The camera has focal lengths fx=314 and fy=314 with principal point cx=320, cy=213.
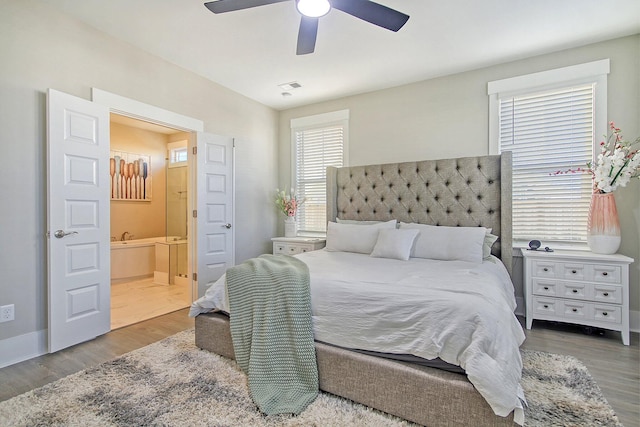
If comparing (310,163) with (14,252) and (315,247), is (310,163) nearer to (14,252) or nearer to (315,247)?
(315,247)

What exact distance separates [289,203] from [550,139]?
307 centimetres

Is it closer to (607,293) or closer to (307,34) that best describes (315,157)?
(307,34)

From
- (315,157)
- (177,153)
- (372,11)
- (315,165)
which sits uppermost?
(372,11)

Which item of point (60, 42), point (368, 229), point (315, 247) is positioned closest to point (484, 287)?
point (368, 229)

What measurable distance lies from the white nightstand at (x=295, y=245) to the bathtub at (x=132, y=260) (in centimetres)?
225

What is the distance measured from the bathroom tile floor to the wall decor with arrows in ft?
4.83

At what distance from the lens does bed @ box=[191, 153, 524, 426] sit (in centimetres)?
143

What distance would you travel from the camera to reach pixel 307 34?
218 cm

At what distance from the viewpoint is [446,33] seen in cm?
270

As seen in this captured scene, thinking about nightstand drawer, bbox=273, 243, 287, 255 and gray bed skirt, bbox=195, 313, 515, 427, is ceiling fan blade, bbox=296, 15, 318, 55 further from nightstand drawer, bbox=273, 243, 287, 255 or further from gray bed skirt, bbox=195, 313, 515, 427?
nightstand drawer, bbox=273, 243, 287, 255

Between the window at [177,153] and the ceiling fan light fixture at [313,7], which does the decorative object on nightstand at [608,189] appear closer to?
the ceiling fan light fixture at [313,7]

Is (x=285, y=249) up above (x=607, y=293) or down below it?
above

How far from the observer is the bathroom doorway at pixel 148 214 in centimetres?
459

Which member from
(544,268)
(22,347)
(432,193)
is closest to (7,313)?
(22,347)
